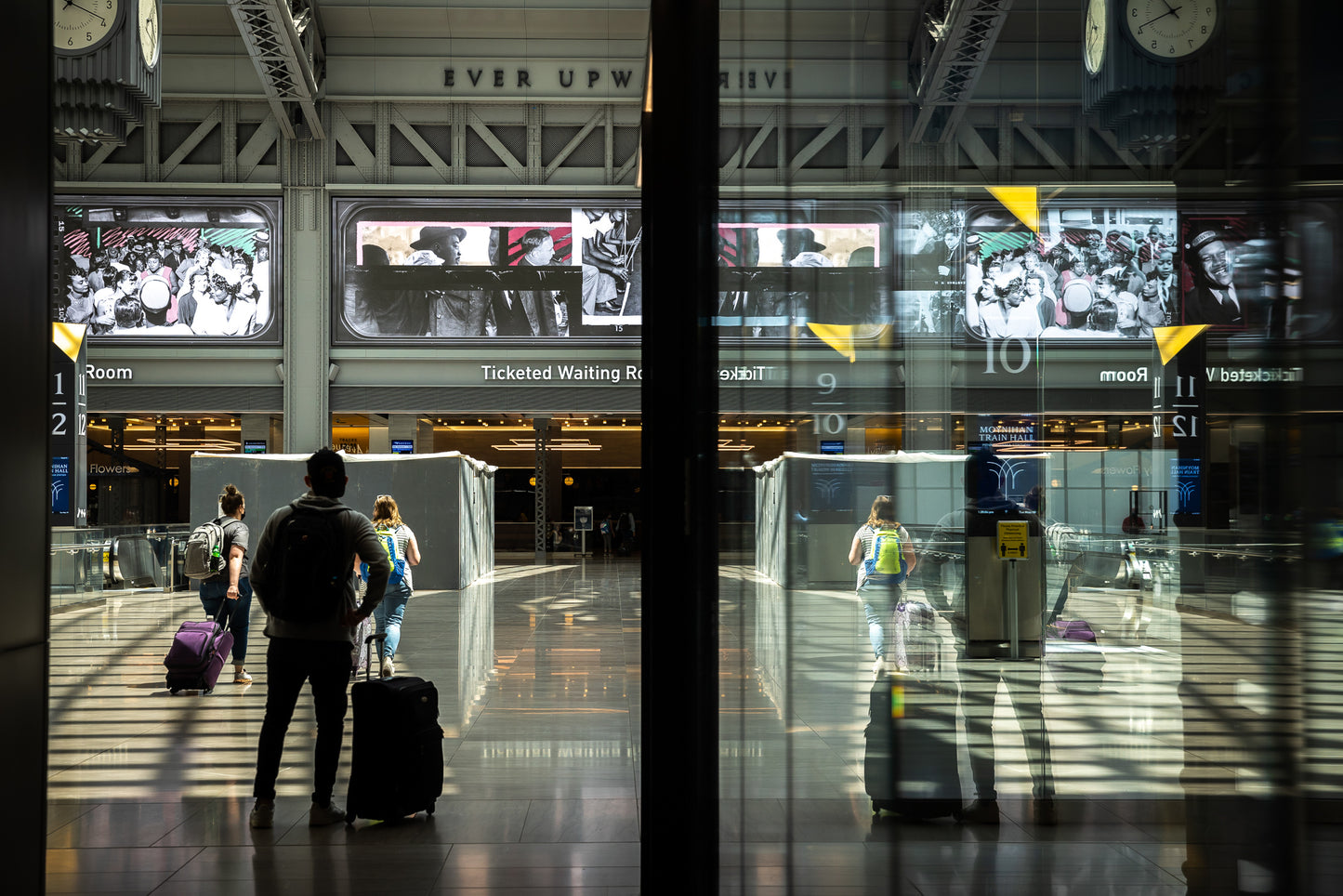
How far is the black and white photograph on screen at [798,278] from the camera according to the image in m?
1.69

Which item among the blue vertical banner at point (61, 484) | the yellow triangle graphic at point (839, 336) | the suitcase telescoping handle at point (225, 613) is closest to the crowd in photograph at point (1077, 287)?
the yellow triangle graphic at point (839, 336)

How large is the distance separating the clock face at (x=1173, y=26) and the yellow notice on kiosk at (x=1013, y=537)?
983 millimetres

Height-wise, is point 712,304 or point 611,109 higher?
point 611,109

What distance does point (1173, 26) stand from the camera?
0.80m

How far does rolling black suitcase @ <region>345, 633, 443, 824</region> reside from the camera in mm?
5020

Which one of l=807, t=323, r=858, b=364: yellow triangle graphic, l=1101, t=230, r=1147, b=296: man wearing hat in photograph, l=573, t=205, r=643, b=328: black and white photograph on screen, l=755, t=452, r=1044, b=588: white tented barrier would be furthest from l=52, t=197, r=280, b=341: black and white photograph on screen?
l=1101, t=230, r=1147, b=296: man wearing hat in photograph

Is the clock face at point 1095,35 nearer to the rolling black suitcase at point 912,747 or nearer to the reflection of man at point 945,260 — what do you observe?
the reflection of man at point 945,260

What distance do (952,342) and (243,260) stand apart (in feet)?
87.8

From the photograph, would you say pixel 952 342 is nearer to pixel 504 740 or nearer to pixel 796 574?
pixel 796 574

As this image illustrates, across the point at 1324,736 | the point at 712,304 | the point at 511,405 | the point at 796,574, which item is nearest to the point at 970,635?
the point at 796,574

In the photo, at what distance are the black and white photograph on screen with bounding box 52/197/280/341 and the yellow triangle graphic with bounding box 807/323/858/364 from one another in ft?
Result: 84.4

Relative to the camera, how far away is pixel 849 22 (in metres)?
1.75

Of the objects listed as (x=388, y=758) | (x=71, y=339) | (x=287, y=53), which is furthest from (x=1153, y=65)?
(x=287, y=53)

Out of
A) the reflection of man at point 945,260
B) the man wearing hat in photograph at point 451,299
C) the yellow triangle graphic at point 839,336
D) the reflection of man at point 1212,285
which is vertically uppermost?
the man wearing hat in photograph at point 451,299
